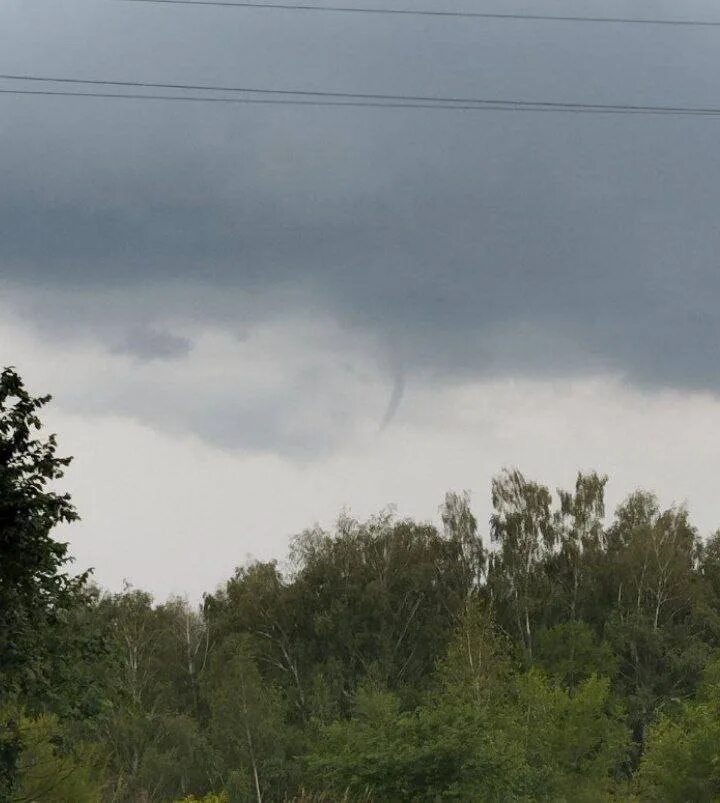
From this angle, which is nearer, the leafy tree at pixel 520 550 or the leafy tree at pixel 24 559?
the leafy tree at pixel 24 559

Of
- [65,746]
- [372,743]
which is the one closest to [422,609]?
[372,743]

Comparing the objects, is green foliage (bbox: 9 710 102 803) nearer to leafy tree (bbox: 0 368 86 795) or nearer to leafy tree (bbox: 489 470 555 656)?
leafy tree (bbox: 0 368 86 795)

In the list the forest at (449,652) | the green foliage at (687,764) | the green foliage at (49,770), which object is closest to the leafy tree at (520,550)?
the forest at (449,652)

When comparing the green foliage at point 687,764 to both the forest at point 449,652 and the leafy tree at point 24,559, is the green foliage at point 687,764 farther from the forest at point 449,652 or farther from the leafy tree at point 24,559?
the leafy tree at point 24,559

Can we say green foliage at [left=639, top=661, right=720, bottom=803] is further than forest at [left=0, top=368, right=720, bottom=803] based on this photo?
No

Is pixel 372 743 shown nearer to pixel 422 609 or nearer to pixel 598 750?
pixel 598 750

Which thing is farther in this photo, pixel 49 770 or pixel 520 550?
pixel 520 550

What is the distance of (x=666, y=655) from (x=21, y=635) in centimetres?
6362

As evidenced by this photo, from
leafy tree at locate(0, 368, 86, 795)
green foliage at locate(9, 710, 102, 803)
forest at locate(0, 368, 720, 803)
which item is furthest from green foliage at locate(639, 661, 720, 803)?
leafy tree at locate(0, 368, 86, 795)

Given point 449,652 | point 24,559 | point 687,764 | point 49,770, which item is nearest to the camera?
point 24,559

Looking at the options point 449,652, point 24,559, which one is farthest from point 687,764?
point 24,559

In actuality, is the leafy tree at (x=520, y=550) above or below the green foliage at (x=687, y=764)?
above

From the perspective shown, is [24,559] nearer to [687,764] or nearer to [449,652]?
[687,764]

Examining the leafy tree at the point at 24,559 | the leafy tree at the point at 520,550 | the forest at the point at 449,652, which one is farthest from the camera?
the leafy tree at the point at 520,550
